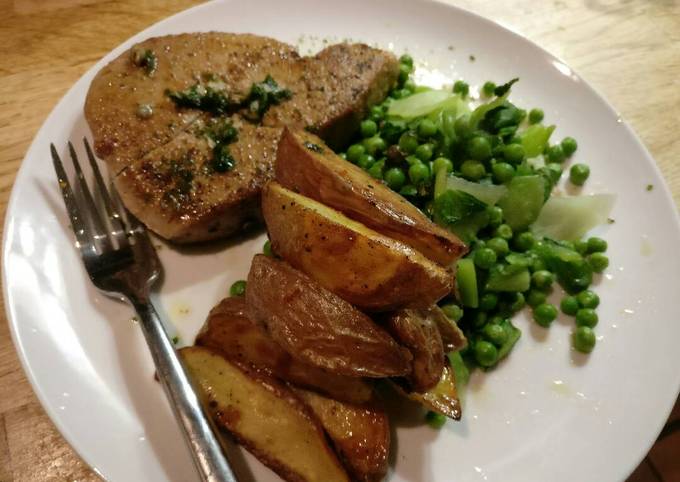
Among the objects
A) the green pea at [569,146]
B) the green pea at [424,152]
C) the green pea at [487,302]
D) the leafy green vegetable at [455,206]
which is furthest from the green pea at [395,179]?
the green pea at [569,146]

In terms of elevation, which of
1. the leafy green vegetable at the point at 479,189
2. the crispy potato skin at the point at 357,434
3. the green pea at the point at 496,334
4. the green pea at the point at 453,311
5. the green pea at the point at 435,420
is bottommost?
the green pea at the point at 435,420

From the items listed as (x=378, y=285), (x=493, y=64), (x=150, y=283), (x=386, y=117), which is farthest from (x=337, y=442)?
(x=493, y=64)

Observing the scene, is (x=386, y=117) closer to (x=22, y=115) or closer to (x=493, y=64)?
(x=493, y=64)

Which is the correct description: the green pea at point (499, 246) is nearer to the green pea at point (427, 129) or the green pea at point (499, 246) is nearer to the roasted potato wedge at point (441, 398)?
the green pea at point (427, 129)

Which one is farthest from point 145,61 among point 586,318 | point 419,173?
point 586,318

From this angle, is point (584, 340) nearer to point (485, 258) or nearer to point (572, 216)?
point (485, 258)
